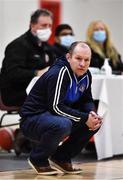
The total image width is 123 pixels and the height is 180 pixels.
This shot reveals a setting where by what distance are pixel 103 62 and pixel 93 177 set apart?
5.90ft

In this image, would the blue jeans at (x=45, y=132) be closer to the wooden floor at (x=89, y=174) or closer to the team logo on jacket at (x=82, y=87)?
the wooden floor at (x=89, y=174)

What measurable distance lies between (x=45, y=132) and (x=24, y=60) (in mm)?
1201

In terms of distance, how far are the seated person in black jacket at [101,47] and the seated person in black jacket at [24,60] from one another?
0.56m

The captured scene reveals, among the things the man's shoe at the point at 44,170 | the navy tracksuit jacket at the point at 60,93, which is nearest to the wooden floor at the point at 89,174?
the man's shoe at the point at 44,170

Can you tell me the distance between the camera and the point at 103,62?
4.81 metres

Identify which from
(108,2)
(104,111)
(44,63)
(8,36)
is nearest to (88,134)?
(104,111)

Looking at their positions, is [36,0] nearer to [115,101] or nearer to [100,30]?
[100,30]

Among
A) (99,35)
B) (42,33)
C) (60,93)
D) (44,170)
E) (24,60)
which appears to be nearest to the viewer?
(60,93)

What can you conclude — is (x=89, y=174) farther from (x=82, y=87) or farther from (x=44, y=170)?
(x=82, y=87)

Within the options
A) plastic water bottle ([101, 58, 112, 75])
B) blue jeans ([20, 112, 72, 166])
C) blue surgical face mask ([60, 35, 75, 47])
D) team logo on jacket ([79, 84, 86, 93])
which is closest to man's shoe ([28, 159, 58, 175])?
blue jeans ([20, 112, 72, 166])

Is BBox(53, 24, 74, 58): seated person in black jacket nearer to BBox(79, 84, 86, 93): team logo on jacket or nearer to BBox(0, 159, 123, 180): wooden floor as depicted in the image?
BBox(0, 159, 123, 180): wooden floor

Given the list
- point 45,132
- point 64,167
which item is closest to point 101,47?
point 64,167

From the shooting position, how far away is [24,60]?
420 cm

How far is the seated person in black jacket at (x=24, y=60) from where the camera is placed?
416 centimetres
